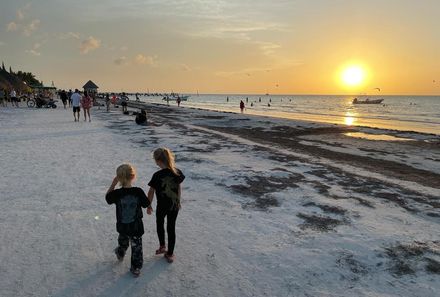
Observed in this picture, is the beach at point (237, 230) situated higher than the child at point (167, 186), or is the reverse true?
the child at point (167, 186)

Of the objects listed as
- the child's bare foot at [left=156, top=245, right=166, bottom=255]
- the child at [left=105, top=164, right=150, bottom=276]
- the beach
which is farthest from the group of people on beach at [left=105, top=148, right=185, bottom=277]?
the beach

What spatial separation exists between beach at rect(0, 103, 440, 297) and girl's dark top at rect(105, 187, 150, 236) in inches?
22.5

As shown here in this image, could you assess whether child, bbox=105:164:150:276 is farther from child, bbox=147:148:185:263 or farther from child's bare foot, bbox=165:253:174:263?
child's bare foot, bbox=165:253:174:263

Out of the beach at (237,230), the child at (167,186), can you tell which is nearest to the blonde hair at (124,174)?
the child at (167,186)

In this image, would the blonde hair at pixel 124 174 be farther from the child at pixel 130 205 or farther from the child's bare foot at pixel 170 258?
the child's bare foot at pixel 170 258

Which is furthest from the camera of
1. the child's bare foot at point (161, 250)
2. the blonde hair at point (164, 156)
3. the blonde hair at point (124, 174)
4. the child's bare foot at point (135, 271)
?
the child's bare foot at point (161, 250)

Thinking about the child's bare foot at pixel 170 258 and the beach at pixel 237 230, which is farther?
the child's bare foot at pixel 170 258

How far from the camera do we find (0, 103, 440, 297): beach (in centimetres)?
430

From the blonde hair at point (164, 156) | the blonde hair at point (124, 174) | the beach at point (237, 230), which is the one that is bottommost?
the beach at point (237, 230)

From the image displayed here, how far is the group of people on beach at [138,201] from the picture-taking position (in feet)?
14.3

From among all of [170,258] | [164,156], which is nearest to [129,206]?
[164,156]

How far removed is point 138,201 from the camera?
4387mm

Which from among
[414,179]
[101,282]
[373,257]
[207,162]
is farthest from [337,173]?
[101,282]

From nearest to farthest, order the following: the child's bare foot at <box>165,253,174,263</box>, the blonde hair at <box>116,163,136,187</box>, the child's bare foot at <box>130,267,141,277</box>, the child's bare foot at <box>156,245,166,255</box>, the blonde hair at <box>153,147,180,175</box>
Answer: the blonde hair at <box>116,163,136,187</box>, the child's bare foot at <box>130,267,141,277</box>, the blonde hair at <box>153,147,180,175</box>, the child's bare foot at <box>165,253,174,263</box>, the child's bare foot at <box>156,245,166,255</box>
